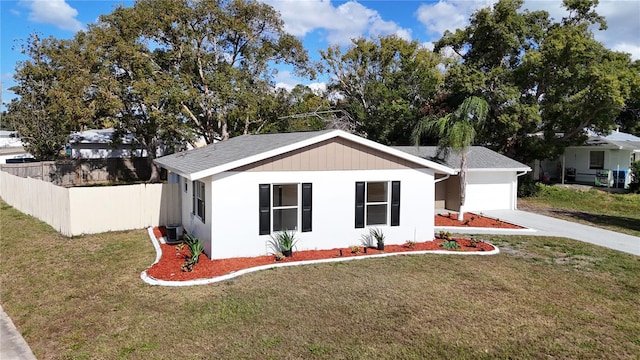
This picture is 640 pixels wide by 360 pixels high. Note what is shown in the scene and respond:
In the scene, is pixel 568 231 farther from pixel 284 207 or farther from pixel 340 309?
pixel 340 309

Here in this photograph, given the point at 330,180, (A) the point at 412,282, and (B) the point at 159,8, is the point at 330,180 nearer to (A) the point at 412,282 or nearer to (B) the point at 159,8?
(A) the point at 412,282

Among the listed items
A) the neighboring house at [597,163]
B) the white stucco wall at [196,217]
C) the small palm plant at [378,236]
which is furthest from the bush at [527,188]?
the white stucco wall at [196,217]

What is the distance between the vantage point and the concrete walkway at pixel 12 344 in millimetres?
5945

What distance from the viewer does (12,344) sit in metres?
6.31

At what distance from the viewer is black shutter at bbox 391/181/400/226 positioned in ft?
39.7

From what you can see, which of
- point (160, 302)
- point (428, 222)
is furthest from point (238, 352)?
point (428, 222)

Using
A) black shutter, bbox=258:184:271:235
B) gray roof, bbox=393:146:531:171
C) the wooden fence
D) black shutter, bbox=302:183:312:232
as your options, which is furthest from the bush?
the wooden fence

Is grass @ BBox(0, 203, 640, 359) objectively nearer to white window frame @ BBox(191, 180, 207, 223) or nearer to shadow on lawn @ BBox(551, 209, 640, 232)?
white window frame @ BBox(191, 180, 207, 223)

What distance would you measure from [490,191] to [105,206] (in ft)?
53.6

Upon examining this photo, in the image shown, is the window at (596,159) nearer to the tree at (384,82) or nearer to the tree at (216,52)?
the tree at (384,82)

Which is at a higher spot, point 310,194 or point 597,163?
point 597,163

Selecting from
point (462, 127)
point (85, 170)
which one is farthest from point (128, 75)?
point (462, 127)

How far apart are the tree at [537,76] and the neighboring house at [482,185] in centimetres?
498

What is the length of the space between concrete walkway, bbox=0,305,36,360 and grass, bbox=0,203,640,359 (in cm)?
11
